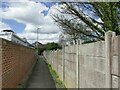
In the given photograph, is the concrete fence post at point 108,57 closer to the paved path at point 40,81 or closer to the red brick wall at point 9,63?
the red brick wall at point 9,63

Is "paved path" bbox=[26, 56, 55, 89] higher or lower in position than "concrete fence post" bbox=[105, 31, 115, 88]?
lower

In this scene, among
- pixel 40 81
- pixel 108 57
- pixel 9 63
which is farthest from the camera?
pixel 40 81

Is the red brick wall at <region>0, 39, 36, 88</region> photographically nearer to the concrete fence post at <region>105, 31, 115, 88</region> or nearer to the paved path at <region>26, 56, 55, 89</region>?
the paved path at <region>26, 56, 55, 89</region>

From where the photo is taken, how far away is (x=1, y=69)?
6.04 metres

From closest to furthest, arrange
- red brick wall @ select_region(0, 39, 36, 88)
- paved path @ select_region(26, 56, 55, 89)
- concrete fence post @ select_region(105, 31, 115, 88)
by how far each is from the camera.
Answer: concrete fence post @ select_region(105, 31, 115, 88) < red brick wall @ select_region(0, 39, 36, 88) < paved path @ select_region(26, 56, 55, 89)

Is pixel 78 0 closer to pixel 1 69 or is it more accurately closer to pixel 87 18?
pixel 87 18

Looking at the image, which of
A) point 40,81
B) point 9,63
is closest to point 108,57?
point 9,63

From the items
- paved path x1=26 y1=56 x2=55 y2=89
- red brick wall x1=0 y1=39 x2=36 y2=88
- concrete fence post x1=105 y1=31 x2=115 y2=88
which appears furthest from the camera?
paved path x1=26 y1=56 x2=55 y2=89

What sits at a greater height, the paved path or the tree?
the tree

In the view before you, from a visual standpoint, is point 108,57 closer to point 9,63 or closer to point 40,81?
point 9,63

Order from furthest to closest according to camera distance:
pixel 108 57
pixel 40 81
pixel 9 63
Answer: pixel 40 81 < pixel 9 63 < pixel 108 57

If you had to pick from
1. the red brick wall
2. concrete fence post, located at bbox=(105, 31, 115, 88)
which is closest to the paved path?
the red brick wall

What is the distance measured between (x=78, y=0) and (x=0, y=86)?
5542 mm

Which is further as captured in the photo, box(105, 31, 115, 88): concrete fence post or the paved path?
the paved path
